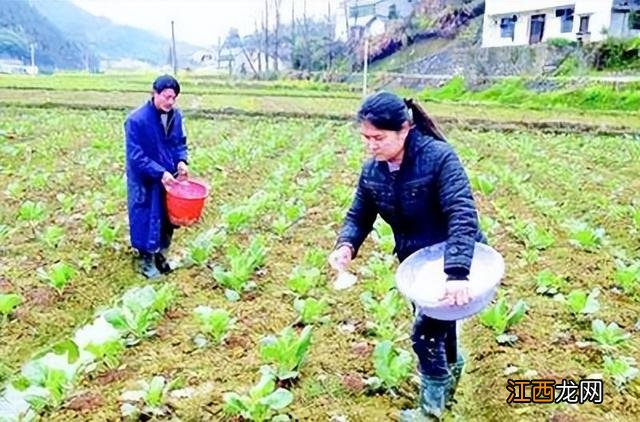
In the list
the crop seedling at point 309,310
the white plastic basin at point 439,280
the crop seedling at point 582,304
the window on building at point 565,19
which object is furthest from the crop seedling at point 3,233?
the window on building at point 565,19

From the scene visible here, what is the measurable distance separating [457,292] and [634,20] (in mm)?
39224

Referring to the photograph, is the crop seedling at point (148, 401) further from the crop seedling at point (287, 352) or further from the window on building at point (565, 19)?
the window on building at point (565, 19)

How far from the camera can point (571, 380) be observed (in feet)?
13.9

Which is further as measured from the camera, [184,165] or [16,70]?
[16,70]

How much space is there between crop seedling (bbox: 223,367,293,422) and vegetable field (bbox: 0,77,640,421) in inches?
0.4

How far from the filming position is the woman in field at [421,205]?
3.28 meters

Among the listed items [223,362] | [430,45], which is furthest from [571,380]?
[430,45]

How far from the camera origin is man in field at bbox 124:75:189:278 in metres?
6.40

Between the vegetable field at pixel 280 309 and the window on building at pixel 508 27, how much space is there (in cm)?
3655

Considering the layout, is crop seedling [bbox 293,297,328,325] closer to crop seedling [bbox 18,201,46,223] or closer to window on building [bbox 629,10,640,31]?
crop seedling [bbox 18,201,46,223]

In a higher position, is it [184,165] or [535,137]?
[184,165]

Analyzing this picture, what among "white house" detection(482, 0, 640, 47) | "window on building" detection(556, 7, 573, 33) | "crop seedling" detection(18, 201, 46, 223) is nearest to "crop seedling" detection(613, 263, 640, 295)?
"crop seedling" detection(18, 201, 46, 223)

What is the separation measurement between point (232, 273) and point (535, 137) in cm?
1481

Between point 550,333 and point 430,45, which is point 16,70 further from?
point 550,333
